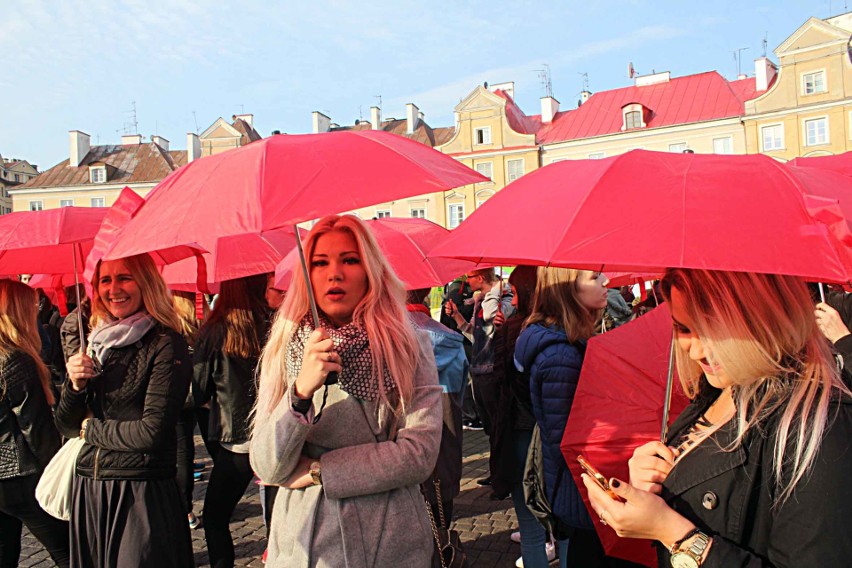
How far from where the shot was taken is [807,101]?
34.4 m

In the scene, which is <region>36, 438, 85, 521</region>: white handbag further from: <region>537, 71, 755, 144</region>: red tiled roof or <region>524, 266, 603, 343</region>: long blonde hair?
<region>537, 71, 755, 144</region>: red tiled roof

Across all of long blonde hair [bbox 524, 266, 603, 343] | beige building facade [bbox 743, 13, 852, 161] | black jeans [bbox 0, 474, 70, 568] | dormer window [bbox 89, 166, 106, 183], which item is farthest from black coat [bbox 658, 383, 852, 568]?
dormer window [bbox 89, 166, 106, 183]

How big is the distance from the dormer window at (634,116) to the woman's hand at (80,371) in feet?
132

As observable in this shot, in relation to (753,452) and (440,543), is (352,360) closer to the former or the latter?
(440,543)

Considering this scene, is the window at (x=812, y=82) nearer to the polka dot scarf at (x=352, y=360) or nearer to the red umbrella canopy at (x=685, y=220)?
the red umbrella canopy at (x=685, y=220)

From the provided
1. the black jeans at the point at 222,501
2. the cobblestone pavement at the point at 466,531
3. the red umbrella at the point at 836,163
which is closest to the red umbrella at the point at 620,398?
the red umbrella at the point at 836,163

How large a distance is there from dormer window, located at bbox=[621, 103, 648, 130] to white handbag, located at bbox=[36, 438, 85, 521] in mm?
40225

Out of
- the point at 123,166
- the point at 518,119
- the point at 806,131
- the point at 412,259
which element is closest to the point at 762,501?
the point at 412,259

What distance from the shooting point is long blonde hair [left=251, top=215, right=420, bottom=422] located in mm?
2348

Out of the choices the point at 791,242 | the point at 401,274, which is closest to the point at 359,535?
the point at 791,242

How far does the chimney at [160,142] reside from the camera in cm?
5166

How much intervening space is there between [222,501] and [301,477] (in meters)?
2.22

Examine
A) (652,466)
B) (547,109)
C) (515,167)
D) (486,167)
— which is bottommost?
(652,466)

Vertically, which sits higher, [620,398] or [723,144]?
[723,144]
